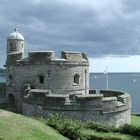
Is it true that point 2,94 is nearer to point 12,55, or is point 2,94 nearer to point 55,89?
point 12,55

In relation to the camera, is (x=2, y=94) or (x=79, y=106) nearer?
(x=79, y=106)

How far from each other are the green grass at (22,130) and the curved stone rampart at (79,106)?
7901 millimetres

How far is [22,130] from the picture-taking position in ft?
50.9

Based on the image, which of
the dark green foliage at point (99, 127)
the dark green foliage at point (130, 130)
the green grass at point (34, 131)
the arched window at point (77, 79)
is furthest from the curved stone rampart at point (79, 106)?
the green grass at point (34, 131)

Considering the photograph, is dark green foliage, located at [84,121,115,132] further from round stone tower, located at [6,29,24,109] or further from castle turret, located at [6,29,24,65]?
castle turret, located at [6,29,24,65]

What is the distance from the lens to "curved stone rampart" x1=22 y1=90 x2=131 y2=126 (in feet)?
82.3

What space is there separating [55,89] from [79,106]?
4855 millimetres

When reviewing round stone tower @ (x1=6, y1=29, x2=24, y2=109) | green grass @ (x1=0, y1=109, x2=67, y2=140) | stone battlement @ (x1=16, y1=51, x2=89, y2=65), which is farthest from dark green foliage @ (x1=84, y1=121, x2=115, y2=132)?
round stone tower @ (x1=6, y1=29, x2=24, y2=109)

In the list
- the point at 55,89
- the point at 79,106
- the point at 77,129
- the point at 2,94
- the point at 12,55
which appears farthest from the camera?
the point at 2,94

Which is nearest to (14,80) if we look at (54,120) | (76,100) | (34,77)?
(34,77)

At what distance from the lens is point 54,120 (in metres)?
17.8

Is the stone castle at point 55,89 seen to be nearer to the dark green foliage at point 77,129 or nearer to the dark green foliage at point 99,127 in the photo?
the dark green foliage at point 99,127

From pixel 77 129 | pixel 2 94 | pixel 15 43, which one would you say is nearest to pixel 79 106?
pixel 77 129

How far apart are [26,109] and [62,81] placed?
383cm
